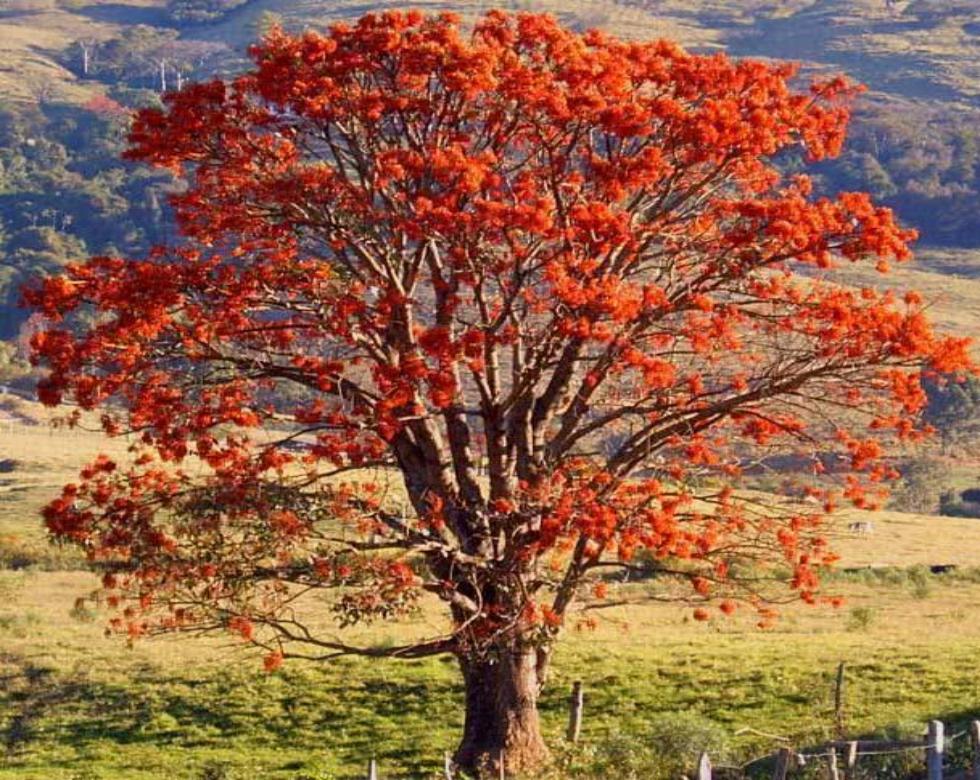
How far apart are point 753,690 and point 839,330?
10057mm

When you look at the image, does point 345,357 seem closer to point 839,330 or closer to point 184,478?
point 184,478

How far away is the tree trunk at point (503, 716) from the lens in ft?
64.4

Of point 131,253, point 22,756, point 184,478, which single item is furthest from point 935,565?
point 131,253

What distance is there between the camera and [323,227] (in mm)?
19156

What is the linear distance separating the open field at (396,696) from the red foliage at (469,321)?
236cm

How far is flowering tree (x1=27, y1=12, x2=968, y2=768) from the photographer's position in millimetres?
18219

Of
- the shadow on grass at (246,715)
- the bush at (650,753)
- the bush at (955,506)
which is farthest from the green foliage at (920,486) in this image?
the bush at (650,753)

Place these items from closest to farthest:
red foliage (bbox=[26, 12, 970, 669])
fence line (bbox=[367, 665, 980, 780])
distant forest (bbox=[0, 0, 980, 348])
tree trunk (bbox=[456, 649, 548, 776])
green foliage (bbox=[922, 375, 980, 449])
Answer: fence line (bbox=[367, 665, 980, 780]) < red foliage (bbox=[26, 12, 970, 669]) < tree trunk (bbox=[456, 649, 548, 776]) < green foliage (bbox=[922, 375, 980, 449]) < distant forest (bbox=[0, 0, 980, 348])

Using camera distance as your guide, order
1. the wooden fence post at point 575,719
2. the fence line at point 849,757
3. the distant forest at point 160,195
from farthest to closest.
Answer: the distant forest at point 160,195 → the wooden fence post at point 575,719 → the fence line at point 849,757

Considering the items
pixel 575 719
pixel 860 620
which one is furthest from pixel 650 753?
pixel 860 620

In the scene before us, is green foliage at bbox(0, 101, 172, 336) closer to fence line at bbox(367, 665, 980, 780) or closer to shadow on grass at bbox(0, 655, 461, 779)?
shadow on grass at bbox(0, 655, 461, 779)

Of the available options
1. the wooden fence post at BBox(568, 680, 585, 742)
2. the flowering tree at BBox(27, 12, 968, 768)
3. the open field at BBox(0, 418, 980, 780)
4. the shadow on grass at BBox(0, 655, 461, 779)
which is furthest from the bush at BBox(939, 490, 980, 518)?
the flowering tree at BBox(27, 12, 968, 768)

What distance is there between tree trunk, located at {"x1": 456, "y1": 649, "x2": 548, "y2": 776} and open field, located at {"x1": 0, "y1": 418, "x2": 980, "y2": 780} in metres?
0.86

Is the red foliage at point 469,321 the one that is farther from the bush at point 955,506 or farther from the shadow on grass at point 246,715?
the bush at point 955,506
